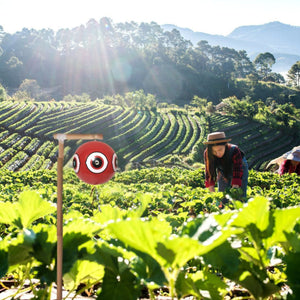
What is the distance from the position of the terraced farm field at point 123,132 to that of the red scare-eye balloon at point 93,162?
2681 cm

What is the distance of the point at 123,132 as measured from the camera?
121 ft

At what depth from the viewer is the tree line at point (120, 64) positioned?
75.2 m

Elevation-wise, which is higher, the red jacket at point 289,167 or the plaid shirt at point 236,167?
the plaid shirt at point 236,167

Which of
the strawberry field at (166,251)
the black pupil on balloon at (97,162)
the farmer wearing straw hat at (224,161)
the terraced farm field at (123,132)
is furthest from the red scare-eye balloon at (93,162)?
the terraced farm field at (123,132)

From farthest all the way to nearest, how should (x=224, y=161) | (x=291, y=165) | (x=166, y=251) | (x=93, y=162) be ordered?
(x=291, y=165) < (x=224, y=161) < (x=93, y=162) < (x=166, y=251)

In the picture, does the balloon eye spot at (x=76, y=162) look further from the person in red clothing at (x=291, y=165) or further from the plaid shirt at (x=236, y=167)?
the person in red clothing at (x=291, y=165)

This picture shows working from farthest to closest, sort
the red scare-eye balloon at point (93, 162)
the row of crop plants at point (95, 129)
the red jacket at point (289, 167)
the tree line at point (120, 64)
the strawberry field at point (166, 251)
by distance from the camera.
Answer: the tree line at point (120, 64), the row of crop plants at point (95, 129), the red jacket at point (289, 167), the red scare-eye balloon at point (93, 162), the strawberry field at point (166, 251)

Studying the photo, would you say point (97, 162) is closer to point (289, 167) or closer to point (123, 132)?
point (289, 167)

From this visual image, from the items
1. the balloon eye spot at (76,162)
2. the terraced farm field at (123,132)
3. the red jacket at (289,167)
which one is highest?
the balloon eye spot at (76,162)

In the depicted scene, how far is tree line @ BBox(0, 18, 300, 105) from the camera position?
7519cm

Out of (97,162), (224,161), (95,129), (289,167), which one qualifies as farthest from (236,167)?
(95,129)

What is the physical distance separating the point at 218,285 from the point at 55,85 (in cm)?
8023

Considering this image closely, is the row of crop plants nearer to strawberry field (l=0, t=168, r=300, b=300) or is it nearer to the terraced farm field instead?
the terraced farm field

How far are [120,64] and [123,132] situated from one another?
49.4m
